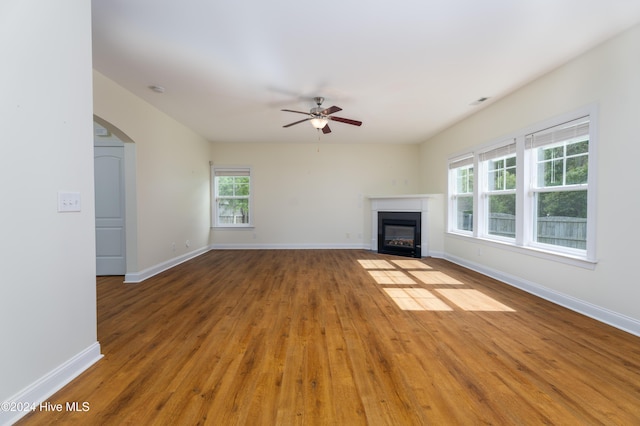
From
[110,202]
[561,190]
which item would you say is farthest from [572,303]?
[110,202]

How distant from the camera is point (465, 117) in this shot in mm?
4621

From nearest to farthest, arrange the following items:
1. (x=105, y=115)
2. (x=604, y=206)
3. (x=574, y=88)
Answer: (x=604, y=206) → (x=574, y=88) → (x=105, y=115)

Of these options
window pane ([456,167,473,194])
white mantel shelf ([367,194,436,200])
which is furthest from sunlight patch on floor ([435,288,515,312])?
white mantel shelf ([367,194,436,200])

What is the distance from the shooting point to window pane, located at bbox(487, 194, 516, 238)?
12.3ft

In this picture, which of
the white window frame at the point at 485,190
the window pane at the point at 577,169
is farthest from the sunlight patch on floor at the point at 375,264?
the window pane at the point at 577,169

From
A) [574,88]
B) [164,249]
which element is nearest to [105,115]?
[164,249]

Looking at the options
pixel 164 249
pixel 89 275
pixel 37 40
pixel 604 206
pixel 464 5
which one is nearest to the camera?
pixel 37 40

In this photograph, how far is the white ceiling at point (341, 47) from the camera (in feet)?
6.80

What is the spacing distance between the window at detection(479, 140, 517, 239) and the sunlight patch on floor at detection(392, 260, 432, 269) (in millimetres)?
1196

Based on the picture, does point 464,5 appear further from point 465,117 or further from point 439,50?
point 465,117

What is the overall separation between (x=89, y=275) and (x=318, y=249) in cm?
496

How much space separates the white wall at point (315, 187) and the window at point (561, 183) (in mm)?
3414

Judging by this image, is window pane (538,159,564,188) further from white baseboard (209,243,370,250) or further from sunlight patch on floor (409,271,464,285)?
white baseboard (209,243,370,250)

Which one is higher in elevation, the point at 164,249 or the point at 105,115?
the point at 105,115
